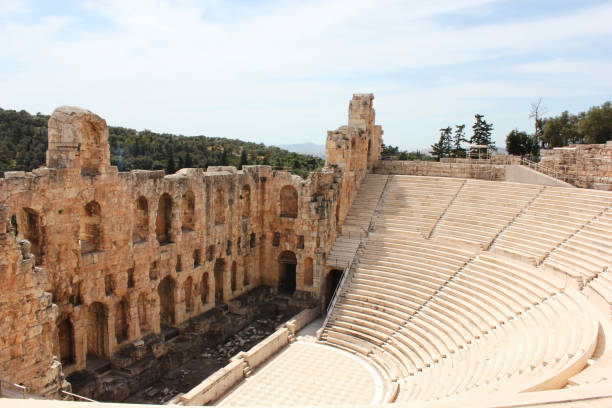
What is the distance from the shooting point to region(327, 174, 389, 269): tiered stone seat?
23291 mm

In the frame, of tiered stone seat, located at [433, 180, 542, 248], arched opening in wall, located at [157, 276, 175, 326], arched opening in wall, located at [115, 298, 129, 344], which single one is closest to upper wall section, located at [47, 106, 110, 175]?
arched opening in wall, located at [115, 298, 129, 344]

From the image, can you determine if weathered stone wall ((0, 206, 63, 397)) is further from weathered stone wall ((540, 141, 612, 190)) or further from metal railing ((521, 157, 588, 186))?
metal railing ((521, 157, 588, 186))

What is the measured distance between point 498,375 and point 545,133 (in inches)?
Answer: 1485

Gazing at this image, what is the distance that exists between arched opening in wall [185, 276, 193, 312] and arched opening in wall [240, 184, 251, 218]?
490cm

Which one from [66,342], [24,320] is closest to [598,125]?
[66,342]

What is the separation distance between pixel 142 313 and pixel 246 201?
8.22m

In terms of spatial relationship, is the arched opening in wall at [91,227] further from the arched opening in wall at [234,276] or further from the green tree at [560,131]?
the green tree at [560,131]

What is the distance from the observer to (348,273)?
22156 millimetres

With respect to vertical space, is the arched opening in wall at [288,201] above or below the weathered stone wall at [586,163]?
below

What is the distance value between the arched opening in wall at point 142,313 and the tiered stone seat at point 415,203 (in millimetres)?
11878

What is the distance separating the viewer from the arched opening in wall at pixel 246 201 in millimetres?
24234

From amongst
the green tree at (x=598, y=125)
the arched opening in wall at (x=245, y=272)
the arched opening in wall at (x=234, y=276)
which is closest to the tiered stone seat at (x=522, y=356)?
the arched opening in wall at (x=234, y=276)

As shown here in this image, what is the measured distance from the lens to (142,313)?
18359 mm

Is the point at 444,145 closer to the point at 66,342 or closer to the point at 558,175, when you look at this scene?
the point at 558,175
